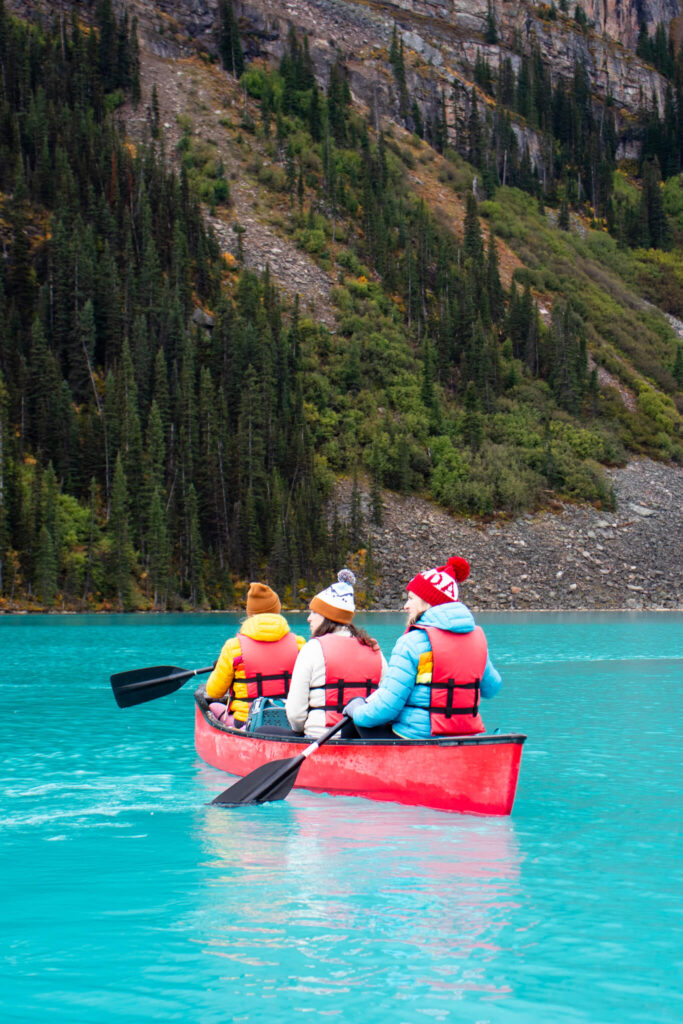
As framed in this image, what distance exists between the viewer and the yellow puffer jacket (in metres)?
13.8

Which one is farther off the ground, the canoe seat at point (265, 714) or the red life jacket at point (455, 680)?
the red life jacket at point (455, 680)

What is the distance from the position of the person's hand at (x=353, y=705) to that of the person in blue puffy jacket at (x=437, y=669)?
120mm

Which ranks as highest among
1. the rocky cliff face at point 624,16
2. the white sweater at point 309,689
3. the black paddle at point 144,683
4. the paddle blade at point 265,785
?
the rocky cliff face at point 624,16

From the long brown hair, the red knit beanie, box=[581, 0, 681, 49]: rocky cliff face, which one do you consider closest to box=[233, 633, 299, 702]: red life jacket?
the long brown hair

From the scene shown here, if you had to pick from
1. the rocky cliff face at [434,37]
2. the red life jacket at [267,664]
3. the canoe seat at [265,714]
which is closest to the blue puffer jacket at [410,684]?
the canoe seat at [265,714]

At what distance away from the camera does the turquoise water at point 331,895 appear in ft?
21.3

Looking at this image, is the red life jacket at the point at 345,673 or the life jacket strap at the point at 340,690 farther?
the life jacket strap at the point at 340,690

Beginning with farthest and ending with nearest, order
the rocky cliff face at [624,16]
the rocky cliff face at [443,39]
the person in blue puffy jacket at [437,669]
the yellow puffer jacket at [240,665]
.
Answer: the rocky cliff face at [624,16] → the rocky cliff face at [443,39] → the yellow puffer jacket at [240,665] → the person in blue puffy jacket at [437,669]

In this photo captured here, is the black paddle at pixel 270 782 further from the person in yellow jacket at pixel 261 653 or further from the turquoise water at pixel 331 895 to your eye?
the person in yellow jacket at pixel 261 653

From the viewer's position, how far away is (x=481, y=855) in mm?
9922

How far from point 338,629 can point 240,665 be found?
109 inches

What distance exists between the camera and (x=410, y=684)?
10.9 metres

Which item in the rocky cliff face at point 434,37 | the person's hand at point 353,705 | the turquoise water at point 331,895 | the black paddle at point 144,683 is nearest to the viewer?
the turquoise water at point 331,895

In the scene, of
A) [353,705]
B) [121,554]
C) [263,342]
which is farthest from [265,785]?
[263,342]
